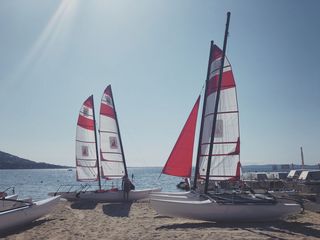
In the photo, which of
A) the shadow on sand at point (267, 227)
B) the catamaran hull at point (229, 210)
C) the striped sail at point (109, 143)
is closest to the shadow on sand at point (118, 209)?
the striped sail at point (109, 143)

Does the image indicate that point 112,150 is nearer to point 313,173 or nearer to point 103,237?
point 103,237

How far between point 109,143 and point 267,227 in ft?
48.4

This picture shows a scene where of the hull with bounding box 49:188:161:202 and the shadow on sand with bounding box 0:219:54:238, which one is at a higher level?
the hull with bounding box 49:188:161:202

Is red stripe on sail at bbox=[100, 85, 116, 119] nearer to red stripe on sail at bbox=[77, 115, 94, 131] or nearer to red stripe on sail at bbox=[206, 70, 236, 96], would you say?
red stripe on sail at bbox=[77, 115, 94, 131]

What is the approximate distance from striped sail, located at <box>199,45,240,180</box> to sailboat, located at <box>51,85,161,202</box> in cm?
815

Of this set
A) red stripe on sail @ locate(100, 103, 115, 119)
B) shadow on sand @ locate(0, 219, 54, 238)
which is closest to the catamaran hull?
shadow on sand @ locate(0, 219, 54, 238)

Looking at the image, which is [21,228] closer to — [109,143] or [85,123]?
[109,143]

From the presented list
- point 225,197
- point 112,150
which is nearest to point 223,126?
point 225,197

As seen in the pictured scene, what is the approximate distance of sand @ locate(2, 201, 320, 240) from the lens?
37.2 feet

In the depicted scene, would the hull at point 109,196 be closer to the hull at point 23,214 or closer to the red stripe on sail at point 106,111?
the red stripe on sail at point 106,111

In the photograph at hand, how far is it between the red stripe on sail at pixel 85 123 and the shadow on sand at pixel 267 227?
1511 cm

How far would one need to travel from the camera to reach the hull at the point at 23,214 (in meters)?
13.1

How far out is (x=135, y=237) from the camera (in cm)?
1134

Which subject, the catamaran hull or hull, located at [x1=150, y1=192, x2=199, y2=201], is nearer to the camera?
the catamaran hull
